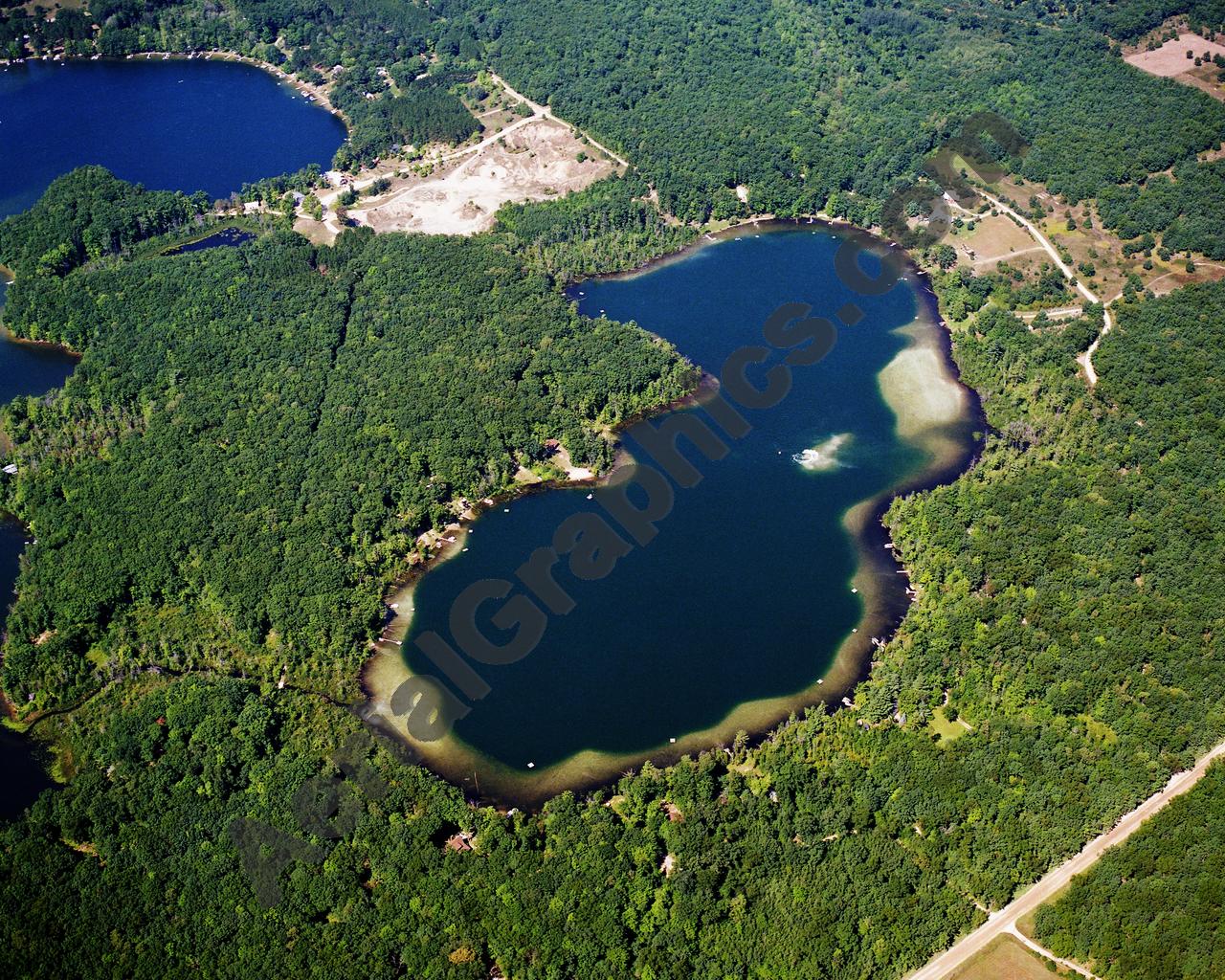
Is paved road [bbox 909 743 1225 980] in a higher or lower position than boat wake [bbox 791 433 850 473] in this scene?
higher

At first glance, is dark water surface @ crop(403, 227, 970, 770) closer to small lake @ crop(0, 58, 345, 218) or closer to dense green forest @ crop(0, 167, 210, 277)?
dense green forest @ crop(0, 167, 210, 277)

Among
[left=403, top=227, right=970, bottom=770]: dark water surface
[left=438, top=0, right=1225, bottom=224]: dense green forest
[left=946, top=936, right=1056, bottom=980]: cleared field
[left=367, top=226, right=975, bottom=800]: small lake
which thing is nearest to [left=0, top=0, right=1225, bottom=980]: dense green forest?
[left=438, top=0, right=1225, bottom=224]: dense green forest

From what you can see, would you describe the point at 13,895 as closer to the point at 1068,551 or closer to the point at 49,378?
the point at 49,378

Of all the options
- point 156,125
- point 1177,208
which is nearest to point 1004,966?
point 1177,208

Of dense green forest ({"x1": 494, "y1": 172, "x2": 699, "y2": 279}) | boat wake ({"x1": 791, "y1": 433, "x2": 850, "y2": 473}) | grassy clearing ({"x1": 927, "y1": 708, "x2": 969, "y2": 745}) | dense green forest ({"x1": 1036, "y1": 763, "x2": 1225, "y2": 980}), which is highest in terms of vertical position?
dense green forest ({"x1": 1036, "y1": 763, "x2": 1225, "y2": 980})

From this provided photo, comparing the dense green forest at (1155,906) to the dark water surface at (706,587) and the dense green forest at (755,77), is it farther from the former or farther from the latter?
the dense green forest at (755,77)

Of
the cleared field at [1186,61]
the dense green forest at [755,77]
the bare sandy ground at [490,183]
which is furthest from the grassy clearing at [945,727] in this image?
the cleared field at [1186,61]
